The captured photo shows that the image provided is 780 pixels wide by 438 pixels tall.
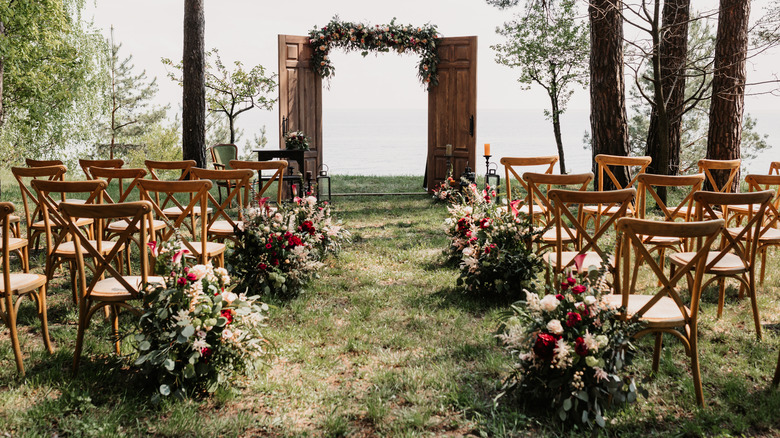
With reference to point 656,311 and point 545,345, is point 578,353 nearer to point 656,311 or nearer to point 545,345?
point 545,345

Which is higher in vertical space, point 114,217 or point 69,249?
point 114,217

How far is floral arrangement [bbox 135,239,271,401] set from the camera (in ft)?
8.58

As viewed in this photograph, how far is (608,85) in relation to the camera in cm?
752

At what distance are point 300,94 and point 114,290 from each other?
6.63 m

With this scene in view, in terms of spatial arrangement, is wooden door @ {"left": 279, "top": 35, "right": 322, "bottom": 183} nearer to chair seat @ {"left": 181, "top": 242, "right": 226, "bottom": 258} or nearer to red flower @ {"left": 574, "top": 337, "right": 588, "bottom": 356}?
chair seat @ {"left": 181, "top": 242, "right": 226, "bottom": 258}

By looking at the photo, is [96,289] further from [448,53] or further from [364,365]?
[448,53]

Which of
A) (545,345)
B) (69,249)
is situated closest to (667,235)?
(545,345)

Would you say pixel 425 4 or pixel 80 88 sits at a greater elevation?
pixel 425 4

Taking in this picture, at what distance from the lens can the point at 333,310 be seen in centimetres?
403

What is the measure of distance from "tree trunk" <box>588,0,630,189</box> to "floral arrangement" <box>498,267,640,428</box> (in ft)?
17.0

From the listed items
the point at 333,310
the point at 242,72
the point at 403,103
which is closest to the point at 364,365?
the point at 333,310

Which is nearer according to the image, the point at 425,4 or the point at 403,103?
the point at 425,4

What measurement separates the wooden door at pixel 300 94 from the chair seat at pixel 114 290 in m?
5.76

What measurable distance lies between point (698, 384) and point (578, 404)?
0.60m
